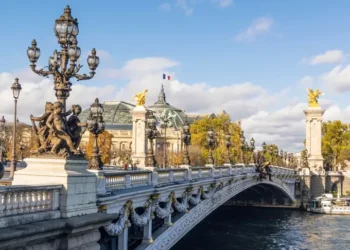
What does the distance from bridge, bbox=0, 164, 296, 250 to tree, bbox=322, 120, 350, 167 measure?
211 ft

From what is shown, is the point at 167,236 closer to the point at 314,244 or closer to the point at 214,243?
the point at 214,243

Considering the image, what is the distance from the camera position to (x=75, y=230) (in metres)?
11.4

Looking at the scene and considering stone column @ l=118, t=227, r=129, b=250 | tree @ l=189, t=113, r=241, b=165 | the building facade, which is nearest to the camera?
stone column @ l=118, t=227, r=129, b=250

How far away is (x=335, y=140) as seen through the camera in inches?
3738

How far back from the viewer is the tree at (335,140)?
93.4 meters

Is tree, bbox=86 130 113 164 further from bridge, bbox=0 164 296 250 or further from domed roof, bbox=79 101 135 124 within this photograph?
domed roof, bbox=79 101 135 124

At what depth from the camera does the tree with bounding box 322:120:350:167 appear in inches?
3676

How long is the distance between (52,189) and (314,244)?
107ft

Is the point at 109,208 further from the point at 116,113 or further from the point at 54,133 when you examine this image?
the point at 116,113

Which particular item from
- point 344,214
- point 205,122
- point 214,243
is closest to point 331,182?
point 344,214

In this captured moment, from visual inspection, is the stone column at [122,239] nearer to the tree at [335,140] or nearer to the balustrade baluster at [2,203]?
the balustrade baluster at [2,203]

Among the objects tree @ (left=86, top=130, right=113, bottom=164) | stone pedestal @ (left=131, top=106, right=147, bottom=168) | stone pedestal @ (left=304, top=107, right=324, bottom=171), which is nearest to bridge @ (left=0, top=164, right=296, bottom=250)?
stone pedestal @ (left=131, top=106, right=147, bottom=168)

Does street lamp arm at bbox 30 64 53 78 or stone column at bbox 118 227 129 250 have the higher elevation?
street lamp arm at bbox 30 64 53 78

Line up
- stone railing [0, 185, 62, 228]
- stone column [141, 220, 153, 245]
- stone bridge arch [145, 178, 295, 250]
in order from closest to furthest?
1. stone railing [0, 185, 62, 228]
2. stone column [141, 220, 153, 245]
3. stone bridge arch [145, 178, 295, 250]
